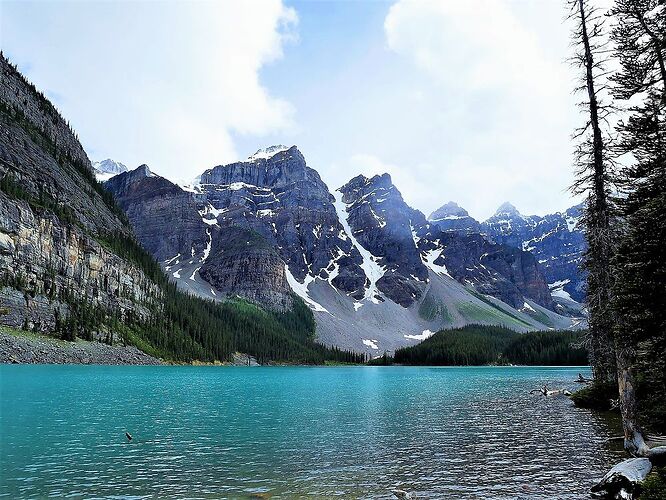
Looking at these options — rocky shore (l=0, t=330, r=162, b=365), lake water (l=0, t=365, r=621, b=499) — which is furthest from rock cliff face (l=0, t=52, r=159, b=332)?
lake water (l=0, t=365, r=621, b=499)

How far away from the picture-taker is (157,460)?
2519 cm

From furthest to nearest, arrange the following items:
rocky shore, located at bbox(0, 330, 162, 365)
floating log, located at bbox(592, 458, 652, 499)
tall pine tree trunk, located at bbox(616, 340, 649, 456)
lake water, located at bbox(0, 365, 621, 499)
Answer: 1. rocky shore, located at bbox(0, 330, 162, 365)
2. tall pine tree trunk, located at bbox(616, 340, 649, 456)
3. lake water, located at bbox(0, 365, 621, 499)
4. floating log, located at bbox(592, 458, 652, 499)

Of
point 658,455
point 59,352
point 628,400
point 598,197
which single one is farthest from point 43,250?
point 658,455

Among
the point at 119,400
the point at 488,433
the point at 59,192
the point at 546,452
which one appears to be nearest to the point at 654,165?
the point at 546,452

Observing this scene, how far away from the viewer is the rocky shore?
362 feet

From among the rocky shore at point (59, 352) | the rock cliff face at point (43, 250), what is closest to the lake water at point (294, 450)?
the rocky shore at point (59, 352)

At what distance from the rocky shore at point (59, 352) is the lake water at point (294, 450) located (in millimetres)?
73817

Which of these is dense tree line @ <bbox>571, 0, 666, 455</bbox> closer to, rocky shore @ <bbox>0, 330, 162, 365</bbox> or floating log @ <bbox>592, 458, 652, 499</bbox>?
floating log @ <bbox>592, 458, 652, 499</bbox>

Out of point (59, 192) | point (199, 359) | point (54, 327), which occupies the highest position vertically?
point (59, 192)

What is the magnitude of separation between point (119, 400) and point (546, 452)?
4598 centimetres

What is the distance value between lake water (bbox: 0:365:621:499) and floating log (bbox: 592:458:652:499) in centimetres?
114

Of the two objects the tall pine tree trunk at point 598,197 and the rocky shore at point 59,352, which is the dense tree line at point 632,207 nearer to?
the tall pine tree trunk at point 598,197

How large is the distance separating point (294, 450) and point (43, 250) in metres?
158

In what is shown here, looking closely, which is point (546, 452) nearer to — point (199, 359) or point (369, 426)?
point (369, 426)
